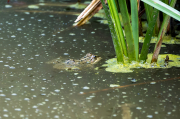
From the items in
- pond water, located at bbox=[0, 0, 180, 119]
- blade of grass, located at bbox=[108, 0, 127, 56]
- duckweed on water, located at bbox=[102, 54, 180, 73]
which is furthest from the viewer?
duckweed on water, located at bbox=[102, 54, 180, 73]

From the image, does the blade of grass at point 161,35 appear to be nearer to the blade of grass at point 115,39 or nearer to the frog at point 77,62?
the blade of grass at point 115,39

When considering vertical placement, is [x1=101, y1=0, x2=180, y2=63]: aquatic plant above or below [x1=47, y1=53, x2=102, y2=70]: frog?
above

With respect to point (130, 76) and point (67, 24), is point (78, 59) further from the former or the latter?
point (67, 24)

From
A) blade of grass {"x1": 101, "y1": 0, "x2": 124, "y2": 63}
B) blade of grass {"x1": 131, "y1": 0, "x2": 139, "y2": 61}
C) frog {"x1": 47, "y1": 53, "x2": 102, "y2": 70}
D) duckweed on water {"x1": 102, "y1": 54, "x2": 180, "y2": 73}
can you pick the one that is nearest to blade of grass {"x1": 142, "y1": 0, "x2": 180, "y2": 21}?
blade of grass {"x1": 131, "y1": 0, "x2": 139, "y2": 61}

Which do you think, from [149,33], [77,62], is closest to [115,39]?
[149,33]

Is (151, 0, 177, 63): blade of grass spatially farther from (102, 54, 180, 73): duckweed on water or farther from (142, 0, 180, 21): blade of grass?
(142, 0, 180, 21): blade of grass

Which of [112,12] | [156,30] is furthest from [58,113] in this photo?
[156,30]

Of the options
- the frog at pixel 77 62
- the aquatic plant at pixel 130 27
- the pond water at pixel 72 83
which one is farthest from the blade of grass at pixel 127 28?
the frog at pixel 77 62
